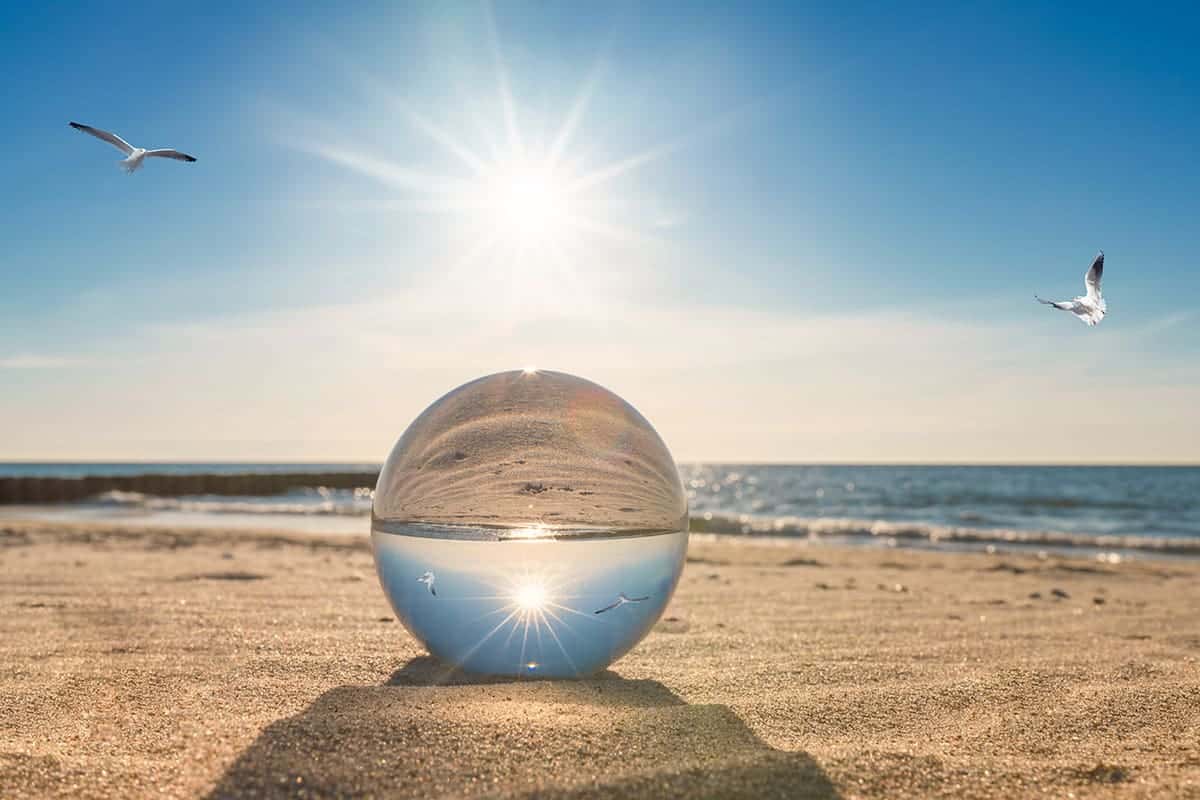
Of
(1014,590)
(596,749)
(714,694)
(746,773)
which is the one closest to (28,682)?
(596,749)

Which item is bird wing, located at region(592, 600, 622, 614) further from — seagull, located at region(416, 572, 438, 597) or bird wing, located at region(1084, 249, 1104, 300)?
bird wing, located at region(1084, 249, 1104, 300)

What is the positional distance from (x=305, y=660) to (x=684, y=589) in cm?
421

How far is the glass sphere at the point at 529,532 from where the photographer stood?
3.96 metres

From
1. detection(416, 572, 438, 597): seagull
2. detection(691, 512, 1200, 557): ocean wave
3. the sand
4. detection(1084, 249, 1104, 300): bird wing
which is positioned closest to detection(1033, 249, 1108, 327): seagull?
detection(1084, 249, 1104, 300): bird wing

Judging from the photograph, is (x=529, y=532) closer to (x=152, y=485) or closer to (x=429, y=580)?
(x=429, y=580)

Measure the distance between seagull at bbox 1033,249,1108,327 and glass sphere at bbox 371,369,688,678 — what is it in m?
1.98

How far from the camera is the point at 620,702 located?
12.9ft

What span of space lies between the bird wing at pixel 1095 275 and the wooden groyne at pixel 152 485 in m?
36.2

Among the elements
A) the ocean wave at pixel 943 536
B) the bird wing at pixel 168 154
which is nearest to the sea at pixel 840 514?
the ocean wave at pixel 943 536

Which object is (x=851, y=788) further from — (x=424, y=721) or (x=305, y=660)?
(x=305, y=660)

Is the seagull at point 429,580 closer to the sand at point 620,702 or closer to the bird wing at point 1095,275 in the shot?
the sand at point 620,702

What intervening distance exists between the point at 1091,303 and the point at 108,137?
476 centimetres

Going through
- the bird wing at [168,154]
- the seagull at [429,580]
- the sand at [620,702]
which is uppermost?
the bird wing at [168,154]

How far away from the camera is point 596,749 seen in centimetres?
308
